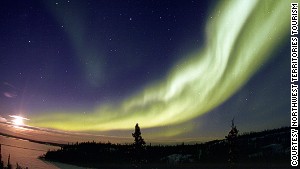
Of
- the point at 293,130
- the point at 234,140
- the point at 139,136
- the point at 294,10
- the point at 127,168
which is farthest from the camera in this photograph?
the point at 127,168

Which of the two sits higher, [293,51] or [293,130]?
[293,51]

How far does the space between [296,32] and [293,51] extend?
2.04 m

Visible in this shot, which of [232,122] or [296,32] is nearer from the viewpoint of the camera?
[296,32]

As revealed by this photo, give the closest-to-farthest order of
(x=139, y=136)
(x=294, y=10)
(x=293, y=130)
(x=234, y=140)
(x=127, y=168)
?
(x=293, y=130)
(x=294, y=10)
(x=234, y=140)
(x=139, y=136)
(x=127, y=168)

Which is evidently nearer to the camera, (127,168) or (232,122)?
(232,122)

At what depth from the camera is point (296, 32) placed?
33250mm

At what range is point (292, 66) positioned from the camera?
33.9 meters

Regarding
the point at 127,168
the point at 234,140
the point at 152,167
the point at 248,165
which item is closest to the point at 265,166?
the point at 248,165

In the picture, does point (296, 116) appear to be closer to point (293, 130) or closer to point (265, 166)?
point (293, 130)

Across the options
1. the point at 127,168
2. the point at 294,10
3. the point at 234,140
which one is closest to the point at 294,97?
the point at 294,10

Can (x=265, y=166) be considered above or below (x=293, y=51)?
below

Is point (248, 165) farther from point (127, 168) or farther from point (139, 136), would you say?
point (139, 136)

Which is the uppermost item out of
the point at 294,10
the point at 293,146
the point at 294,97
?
the point at 294,10

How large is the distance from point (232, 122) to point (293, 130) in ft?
213
